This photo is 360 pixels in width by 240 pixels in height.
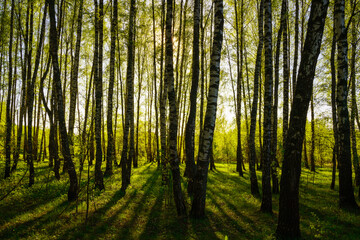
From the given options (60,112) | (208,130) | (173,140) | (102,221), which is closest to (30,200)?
(60,112)

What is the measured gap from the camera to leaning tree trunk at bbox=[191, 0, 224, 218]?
6117 mm

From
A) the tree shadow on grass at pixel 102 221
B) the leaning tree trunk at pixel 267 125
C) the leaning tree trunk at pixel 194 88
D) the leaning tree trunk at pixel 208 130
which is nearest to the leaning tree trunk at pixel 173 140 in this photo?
the leaning tree trunk at pixel 208 130

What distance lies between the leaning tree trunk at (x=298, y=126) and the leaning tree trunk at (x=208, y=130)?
6.88 feet

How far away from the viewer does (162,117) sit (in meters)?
11.9

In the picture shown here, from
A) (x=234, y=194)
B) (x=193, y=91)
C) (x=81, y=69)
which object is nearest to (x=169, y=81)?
(x=193, y=91)

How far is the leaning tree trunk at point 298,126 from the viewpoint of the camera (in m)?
4.65

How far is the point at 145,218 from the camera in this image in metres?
6.72

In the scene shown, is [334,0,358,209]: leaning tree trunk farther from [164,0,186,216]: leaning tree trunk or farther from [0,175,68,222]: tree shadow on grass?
[0,175,68,222]: tree shadow on grass

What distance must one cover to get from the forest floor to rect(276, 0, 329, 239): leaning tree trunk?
18.2 inches

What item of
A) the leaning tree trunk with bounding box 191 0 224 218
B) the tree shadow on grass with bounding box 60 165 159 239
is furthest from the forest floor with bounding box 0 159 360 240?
the leaning tree trunk with bounding box 191 0 224 218

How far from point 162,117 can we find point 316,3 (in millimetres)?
8677

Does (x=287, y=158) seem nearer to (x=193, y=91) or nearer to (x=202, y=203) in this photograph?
(x=202, y=203)

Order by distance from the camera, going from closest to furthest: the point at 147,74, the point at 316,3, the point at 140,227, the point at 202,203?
1. the point at 316,3
2. the point at 140,227
3. the point at 202,203
4. the point at 147,74

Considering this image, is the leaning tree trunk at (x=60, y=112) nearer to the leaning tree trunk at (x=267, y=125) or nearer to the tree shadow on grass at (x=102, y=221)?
the tree shadow on grass at (x=102, y=221)
